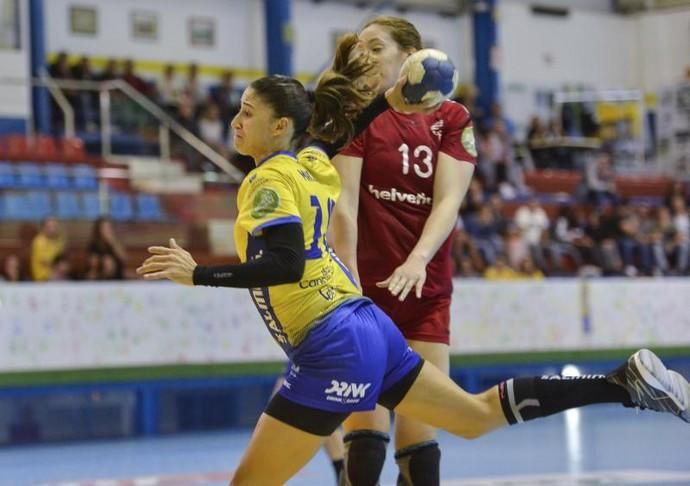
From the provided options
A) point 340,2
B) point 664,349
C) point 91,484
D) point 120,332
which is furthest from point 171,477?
point 340,2

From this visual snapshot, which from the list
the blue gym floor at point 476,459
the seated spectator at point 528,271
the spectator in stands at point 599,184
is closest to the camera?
the blue gym floor at point 476,459

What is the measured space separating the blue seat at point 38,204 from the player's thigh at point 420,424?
29.9 ft

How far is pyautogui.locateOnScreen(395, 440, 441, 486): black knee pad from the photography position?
15.2ft

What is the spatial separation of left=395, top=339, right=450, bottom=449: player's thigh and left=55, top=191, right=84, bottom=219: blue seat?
920 centimetres

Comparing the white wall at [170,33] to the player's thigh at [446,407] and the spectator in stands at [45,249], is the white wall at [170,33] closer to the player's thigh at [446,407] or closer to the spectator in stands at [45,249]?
the spectator in stands at [45,249]

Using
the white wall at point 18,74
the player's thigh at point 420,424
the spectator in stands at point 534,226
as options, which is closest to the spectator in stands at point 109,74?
the white wall at point 18,74

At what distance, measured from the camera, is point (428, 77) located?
4.21 metres

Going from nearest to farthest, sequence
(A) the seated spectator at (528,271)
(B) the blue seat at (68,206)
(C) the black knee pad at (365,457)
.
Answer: (C) the black knee pad at (365,457) < (B) the blue seat at (68,206) < (A) the seated spectator at (528,271)

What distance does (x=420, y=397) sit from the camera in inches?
161

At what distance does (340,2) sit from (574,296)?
14205 millimetres

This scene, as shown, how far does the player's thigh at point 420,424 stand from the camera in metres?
4.68

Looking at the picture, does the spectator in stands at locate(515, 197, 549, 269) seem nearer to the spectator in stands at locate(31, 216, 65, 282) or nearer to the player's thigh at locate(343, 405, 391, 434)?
the spectator in stands at locate(31, 216, 65, 282)

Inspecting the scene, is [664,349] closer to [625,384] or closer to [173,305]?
[173,305]

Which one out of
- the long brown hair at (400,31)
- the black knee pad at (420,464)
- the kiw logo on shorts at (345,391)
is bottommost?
the black knee pad at (420,464)
